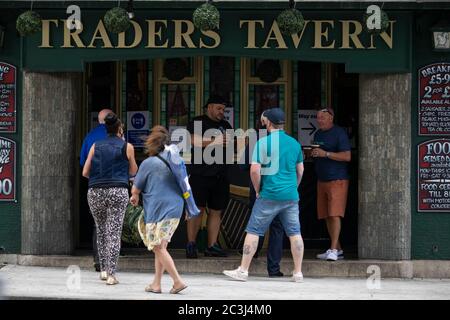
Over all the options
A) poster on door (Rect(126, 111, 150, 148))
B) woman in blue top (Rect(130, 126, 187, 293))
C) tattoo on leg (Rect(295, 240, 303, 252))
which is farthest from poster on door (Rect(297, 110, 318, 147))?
woman in blue top (Rect(130, 126, 187, 293))

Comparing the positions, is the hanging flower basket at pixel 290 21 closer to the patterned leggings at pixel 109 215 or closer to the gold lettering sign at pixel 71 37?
the gold lettering sign at pixel 71 37

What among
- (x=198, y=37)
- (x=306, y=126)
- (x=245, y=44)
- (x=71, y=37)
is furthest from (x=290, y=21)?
(x=71, y=37)

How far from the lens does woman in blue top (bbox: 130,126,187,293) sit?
1227 cm

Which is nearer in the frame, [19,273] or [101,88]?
→ [19,273]

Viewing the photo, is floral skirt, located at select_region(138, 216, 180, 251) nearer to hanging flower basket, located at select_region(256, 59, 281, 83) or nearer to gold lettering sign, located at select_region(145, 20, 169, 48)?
gold lettering sign, located at select_region(145, 20, 169, 48)

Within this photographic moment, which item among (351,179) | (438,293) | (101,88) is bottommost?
(438,293)

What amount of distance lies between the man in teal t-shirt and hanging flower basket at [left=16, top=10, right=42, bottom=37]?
2.94 m

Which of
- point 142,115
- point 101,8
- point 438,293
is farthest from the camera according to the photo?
point 142,115

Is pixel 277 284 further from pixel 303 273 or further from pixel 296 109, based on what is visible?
pixel 296 109

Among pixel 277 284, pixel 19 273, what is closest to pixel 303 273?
pixel 277 284

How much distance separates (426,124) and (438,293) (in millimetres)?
2403

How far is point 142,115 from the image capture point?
52.3 ft

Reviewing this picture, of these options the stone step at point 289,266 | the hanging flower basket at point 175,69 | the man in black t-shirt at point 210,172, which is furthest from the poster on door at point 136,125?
the stone step at point 289,266

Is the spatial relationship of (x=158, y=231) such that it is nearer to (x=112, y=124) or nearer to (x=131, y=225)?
(x=112, y=124)
